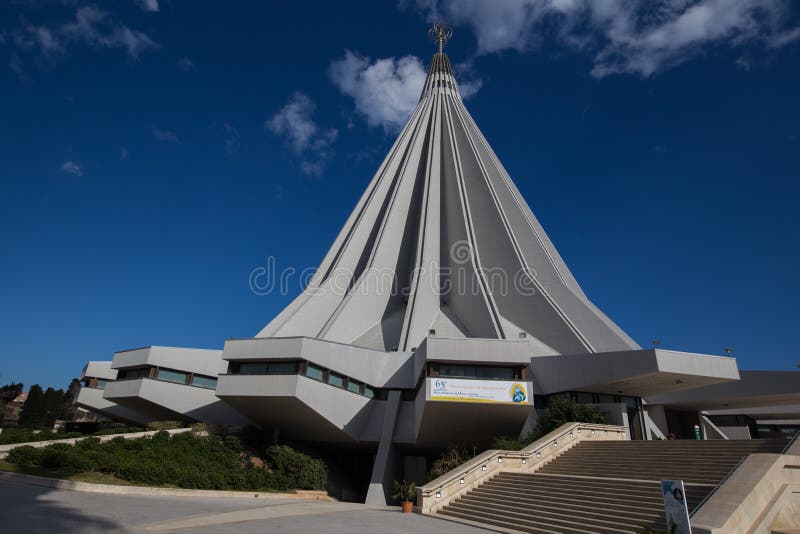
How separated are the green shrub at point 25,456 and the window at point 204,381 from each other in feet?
30.9

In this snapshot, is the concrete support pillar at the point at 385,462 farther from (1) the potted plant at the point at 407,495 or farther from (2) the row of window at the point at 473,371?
(2) the row of window at the point at 473,371

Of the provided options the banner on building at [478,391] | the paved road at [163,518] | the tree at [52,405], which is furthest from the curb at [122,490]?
the tree at [52,405]

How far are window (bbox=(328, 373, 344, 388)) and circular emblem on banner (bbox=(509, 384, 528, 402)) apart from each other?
739cm

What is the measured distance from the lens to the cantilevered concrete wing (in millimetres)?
25984

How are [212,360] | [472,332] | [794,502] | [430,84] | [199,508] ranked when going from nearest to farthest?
[794,502] → [199,508] → [212,360] → [472,332] → [430,84]

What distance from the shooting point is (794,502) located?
28.6 ft

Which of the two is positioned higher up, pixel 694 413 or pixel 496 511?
pixel 694 413

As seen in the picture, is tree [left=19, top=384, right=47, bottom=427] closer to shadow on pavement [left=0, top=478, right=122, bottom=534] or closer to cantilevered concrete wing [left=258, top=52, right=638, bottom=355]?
cantilevered concrete wing [left=258, top=52, right=638, bottom=355]

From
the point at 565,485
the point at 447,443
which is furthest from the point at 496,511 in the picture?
the point at 447,443

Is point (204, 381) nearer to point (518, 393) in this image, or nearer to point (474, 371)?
point (474, 371)

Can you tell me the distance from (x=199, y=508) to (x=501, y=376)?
36.9ft

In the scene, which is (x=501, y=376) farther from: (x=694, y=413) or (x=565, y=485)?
(x=694, y=413)

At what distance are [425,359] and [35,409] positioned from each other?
125 feet

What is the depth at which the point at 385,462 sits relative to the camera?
19.9m
